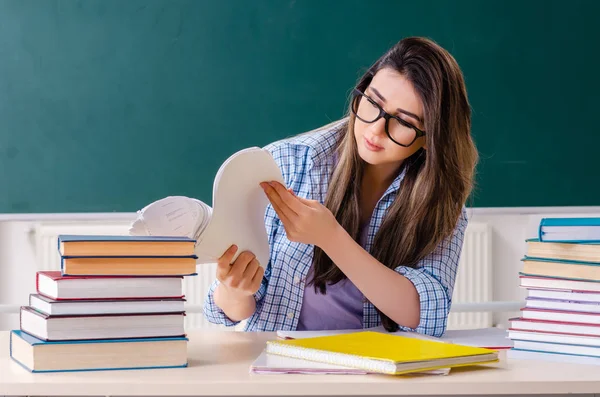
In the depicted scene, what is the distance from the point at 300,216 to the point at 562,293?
455 millimetres

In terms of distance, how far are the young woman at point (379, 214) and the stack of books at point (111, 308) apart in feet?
0.87

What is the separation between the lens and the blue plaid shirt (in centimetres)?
165

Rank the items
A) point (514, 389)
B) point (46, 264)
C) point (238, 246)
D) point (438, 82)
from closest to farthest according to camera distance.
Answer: point (514, 389), point (238, 246), point (438, 82), point (46, 264)

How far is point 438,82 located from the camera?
158 centimetres

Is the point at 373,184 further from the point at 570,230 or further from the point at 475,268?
the point at 475,268

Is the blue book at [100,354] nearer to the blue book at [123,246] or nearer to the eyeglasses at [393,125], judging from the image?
the blue book at [123,246]

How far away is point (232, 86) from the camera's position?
9.59 ft

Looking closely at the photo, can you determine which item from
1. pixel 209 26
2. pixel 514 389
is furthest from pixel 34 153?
pixel 514 389

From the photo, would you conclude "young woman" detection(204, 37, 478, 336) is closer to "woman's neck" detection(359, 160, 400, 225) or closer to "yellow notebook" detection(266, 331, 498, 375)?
"woman's neck" detection(359, 160, 400, 225)

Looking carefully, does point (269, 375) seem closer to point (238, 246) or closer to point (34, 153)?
point (238, 246)

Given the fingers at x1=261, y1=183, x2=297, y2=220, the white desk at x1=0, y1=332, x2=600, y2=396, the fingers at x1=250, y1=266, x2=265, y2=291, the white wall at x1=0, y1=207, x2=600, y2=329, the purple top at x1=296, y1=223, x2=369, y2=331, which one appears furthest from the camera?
the white wall at x1=0, y1=207, x2=600, y2=329

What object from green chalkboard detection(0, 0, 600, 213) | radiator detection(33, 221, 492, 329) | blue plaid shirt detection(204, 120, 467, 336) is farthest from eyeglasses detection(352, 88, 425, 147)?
radiator detection(33, 221, 492, 329)

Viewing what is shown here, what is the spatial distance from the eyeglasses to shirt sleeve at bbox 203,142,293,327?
0.91 feet

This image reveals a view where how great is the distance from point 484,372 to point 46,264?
231cm
